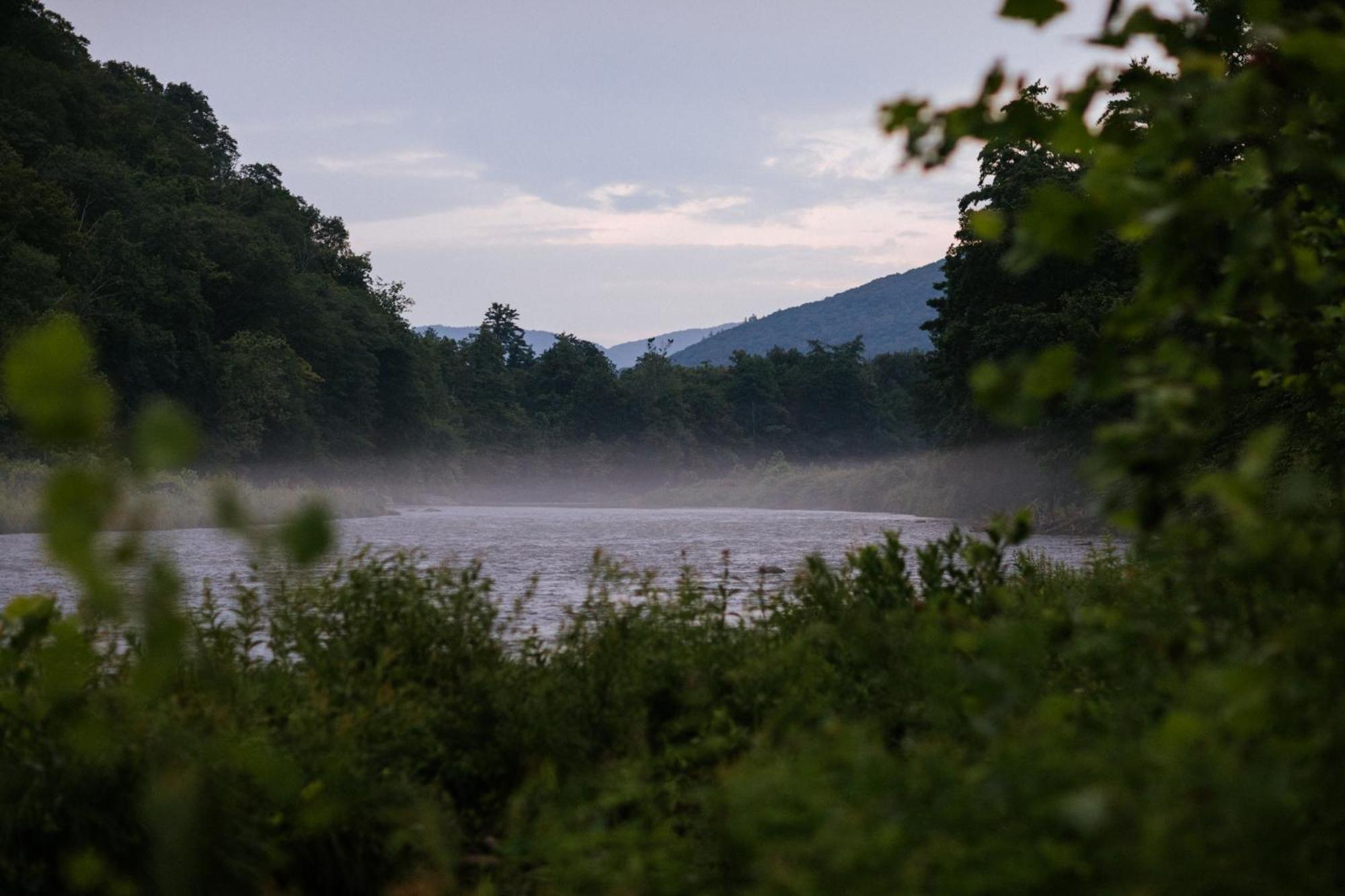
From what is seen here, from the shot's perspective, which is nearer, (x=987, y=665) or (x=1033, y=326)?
(x=987, y=665)

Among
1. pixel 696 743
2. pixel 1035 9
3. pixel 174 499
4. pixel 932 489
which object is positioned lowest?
pixel 696 743

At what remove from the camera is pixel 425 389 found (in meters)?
80.3

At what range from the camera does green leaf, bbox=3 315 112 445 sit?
129 cm

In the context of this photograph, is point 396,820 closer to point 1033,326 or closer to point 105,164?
point 1033,326

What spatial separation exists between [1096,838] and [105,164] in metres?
57.1

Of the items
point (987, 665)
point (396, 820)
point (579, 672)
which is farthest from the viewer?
point (579, 672)

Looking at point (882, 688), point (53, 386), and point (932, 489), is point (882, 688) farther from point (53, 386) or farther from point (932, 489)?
point (932, 489)

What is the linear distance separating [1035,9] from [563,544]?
21.8 meters

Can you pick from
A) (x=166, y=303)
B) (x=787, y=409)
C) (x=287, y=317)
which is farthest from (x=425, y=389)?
(x=787, y=409)

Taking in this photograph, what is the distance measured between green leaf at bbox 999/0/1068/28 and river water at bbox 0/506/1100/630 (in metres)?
1.60

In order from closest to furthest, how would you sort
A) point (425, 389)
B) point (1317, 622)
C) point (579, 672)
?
point (1317, 622) < point (579, 672) < point (425, 389)

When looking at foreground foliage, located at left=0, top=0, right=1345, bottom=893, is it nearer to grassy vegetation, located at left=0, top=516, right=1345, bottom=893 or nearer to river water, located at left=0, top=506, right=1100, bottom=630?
grassy vegetation, located at left=0, top=516, right=1345, bottom=893

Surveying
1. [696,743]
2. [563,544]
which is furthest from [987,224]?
[563,544]

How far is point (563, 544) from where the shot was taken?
23.6m
